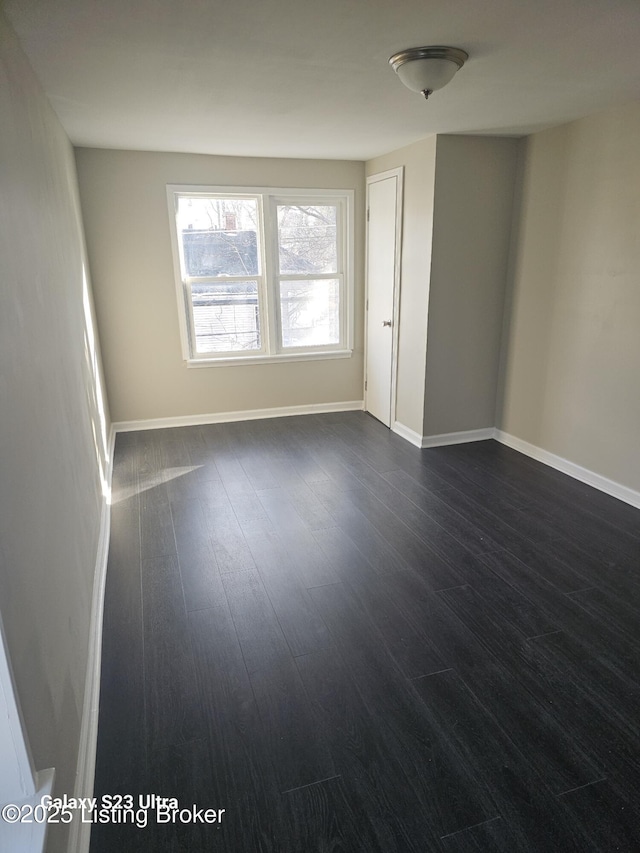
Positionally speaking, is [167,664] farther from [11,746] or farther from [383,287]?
[383,287]

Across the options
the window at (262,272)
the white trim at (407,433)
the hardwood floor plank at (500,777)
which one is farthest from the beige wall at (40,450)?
the white trim at (407,433)

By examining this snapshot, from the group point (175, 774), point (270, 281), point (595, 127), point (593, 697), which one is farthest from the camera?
point (270, 281)

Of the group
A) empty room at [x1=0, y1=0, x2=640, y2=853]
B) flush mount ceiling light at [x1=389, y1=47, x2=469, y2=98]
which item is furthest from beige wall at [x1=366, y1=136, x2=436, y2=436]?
flush mount ceiling light at [x1=389, y1=47, x2=469, y2=98]

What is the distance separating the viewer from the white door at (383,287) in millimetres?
4527

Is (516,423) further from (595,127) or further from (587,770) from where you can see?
(587,770)

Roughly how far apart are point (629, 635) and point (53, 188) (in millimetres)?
3352

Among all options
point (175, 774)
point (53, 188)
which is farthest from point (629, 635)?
point (53, 188)

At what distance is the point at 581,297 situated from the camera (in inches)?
145

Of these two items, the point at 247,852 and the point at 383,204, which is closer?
the point at 247,852

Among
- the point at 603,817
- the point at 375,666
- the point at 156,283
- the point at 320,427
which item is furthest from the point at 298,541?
the point at 156,283

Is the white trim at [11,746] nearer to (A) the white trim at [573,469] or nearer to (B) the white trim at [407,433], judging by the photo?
(A) the white trim at [573,469]

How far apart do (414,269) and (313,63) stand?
2.19m

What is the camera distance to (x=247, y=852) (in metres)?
1.45

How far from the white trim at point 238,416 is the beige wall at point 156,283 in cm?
5
